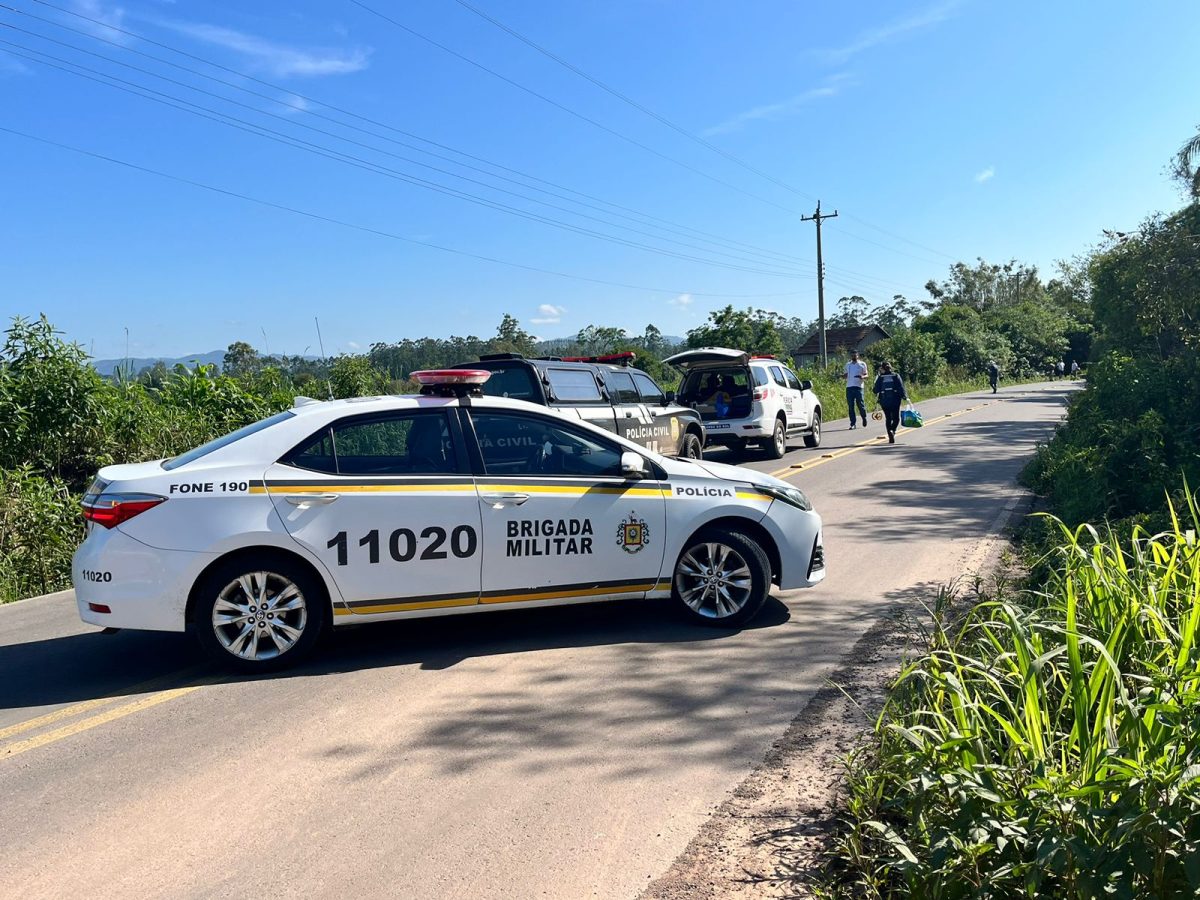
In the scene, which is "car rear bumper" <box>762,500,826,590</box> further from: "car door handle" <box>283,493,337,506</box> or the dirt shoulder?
"car door handle" <box>283,493,337,506</box>

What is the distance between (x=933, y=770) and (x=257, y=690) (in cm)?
376

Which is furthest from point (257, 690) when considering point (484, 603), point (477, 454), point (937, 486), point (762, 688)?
point (937, 486)

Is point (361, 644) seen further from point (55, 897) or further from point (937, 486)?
point (937, 486)

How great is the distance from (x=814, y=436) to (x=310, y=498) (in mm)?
15507

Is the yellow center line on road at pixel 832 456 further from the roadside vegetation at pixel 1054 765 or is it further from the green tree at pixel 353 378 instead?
the roadside vegetation at pixel 1054 765

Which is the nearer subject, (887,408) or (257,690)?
(257,690)

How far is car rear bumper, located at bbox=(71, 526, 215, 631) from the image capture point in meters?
5.34

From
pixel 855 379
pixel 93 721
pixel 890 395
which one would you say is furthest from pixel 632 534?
pixel 855 379

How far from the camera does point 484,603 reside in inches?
235

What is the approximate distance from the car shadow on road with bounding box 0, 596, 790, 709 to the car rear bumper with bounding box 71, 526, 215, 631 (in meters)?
0.44

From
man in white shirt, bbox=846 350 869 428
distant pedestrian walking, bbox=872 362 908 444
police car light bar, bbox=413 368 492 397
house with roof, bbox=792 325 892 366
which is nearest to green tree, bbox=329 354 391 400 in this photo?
distant pedestrian walking, bbox=872 362 908 444

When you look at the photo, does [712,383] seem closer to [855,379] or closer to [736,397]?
[736,397]

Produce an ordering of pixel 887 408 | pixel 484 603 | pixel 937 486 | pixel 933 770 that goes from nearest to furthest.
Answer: pixel 933 770 < pixel 484 603 < pixel 937 486 < pixel 887 408

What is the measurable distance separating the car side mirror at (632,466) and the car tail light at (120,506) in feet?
9.17
